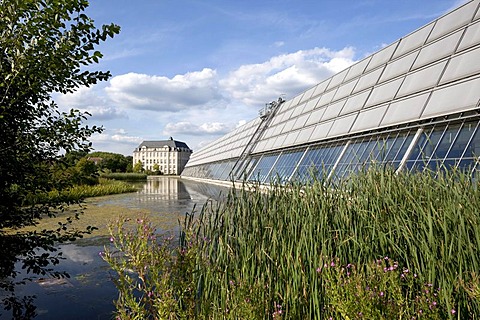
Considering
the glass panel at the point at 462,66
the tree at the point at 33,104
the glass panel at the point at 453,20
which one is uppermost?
the glass panel at the point at 453,20

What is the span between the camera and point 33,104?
3.68 m

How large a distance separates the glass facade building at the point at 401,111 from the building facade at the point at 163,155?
114m

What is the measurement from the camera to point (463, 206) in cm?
293

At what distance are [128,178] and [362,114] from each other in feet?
165

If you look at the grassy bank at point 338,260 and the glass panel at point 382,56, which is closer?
the grassy bank at point 338,260

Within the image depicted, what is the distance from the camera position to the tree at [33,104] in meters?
3.04

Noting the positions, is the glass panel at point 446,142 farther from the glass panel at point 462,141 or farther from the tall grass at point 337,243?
the tall grass at point 337,243

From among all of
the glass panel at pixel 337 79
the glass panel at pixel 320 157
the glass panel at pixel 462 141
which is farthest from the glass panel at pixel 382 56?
the glass panel at pixel 462 141

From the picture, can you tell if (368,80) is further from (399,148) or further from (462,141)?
(462,141)

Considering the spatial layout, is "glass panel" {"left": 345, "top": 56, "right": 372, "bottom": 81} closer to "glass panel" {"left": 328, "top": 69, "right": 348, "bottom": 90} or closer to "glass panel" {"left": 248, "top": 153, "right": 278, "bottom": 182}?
"glass panel" {"left": 328, "top": 69, "right": 348, "bottom": 90}

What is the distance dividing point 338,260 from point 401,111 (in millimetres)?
10758

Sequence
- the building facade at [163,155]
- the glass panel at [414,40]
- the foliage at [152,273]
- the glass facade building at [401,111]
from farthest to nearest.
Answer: the building facade at [163,155], the glass panel at [414,40], the glass facade building at [401,111], the foliage at [152,273]

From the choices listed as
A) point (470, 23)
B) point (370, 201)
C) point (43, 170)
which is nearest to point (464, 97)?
point (470, 23)

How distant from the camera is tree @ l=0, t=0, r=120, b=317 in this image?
3039mm
